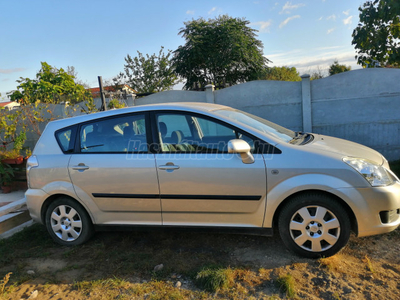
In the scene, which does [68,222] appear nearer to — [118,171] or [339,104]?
[118,171]

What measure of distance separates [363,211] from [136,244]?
8.30ft

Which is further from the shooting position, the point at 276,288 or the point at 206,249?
the point at 206,249

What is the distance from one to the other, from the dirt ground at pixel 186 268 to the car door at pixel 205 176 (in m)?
0.41

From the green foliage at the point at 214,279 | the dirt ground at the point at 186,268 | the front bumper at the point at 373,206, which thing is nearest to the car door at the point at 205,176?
the dirt ground at the point at 186,268

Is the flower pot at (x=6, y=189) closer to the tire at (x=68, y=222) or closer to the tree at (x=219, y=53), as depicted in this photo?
the tire at (x=68, y=222)

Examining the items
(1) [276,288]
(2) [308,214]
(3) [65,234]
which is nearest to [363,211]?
(2) [308,214]

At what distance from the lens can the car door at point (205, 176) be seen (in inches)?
124

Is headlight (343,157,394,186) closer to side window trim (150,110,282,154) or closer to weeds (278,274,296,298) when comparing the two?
side window trim (150,110,282,154)

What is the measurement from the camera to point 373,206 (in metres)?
2.95

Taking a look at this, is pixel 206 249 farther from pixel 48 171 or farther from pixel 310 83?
pixel 310 83

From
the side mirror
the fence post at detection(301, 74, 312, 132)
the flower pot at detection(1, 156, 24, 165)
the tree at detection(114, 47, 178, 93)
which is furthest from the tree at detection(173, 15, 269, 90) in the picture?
the side mirror

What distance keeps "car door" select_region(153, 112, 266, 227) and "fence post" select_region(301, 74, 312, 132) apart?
4.46 m

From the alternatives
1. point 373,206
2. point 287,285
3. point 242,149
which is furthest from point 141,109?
point 373,206

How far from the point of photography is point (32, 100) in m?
9.54
